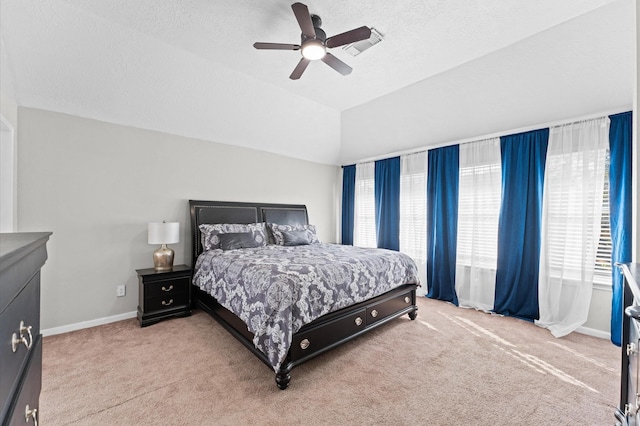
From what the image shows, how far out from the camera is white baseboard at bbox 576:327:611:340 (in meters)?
2.89

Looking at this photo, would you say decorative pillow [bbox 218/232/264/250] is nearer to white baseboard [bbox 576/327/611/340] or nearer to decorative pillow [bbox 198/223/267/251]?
decorative pillow [bbox 198/223/267/251]

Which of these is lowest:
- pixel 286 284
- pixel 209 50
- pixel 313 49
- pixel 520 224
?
pixel 286 284

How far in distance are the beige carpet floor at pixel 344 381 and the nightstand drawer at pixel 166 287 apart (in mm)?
399

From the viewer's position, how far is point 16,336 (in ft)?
2.34

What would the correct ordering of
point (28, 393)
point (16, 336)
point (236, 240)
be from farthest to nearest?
point (236, 240) < point (28, 393) < point (16, 336)

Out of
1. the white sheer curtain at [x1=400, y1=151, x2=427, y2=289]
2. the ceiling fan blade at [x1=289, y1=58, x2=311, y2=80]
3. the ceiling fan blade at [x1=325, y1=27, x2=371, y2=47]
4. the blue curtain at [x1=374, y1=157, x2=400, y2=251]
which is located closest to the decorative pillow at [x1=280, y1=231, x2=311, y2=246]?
the blue curtain at [x1=374, y1=157, x2=400, y2=251]

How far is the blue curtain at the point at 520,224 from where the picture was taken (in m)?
3.34

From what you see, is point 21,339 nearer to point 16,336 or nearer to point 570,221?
point 16,336

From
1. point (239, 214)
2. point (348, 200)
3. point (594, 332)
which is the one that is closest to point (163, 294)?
point (239, 214)

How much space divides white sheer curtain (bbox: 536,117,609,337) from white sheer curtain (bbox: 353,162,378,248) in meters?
2.62

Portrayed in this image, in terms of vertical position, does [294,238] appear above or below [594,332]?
above

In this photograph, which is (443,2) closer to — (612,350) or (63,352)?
(612,350)

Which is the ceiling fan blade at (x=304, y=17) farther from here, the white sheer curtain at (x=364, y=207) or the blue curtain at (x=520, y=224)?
the white sheer curtain at (x=364, y=207)

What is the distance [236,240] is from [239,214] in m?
0.70
